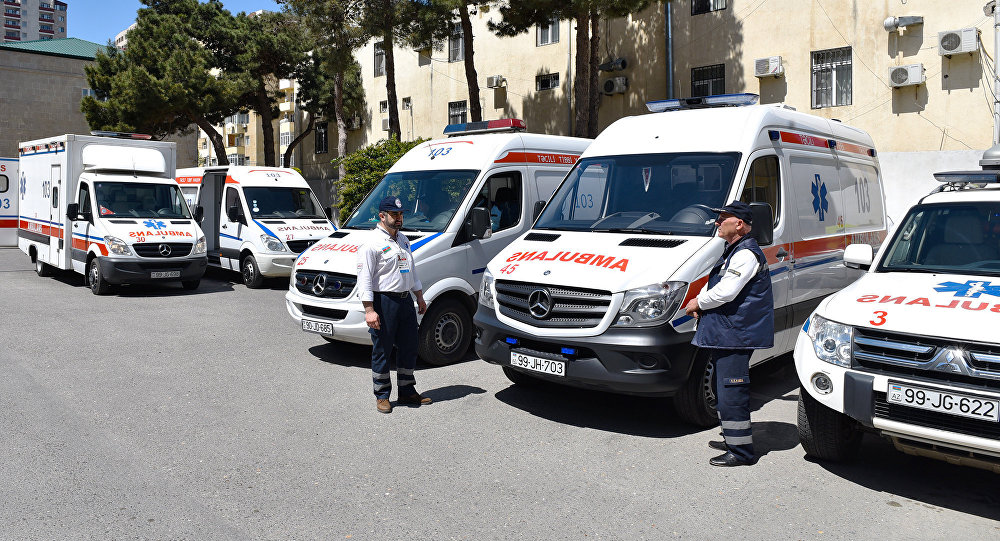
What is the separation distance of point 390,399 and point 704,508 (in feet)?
10.8

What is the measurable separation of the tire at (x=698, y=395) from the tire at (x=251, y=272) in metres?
10.3

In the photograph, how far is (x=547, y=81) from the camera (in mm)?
24516

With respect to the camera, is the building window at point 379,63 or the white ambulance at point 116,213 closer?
the white ambulance at point 116,213

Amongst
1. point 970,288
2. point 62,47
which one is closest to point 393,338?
point 970,288

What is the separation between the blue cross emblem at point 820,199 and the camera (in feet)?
24.1

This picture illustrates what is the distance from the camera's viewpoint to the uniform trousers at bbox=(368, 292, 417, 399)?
641 centimetres

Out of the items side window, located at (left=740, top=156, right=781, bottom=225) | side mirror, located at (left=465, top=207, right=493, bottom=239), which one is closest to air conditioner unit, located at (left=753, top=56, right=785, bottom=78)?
side mirror, located at (left=465, top=207, right=493, bottom=239)

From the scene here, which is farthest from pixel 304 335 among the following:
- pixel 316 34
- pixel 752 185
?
pixel 316 34

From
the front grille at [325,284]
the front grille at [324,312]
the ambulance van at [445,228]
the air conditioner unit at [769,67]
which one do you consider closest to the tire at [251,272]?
the ambulance van at [445,228]

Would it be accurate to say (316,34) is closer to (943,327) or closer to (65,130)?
(943,327)

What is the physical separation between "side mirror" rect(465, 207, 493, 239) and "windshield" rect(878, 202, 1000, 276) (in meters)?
3.93

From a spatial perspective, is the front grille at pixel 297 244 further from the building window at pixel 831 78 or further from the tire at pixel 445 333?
the building window at pixel 831 78

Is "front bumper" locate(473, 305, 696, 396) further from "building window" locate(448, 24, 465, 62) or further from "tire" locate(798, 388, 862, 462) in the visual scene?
"building window" locate(448, 24, 465, 62)

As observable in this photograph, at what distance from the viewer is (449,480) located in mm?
4895
